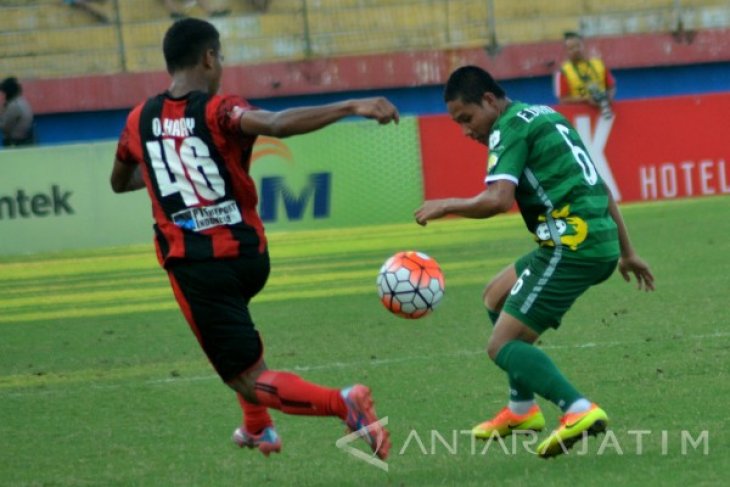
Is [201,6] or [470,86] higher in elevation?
[201,6]

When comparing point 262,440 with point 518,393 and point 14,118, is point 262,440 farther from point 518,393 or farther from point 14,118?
point 14,118

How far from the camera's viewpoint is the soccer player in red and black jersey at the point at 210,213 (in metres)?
6.00

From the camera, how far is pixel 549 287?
21.1 feet

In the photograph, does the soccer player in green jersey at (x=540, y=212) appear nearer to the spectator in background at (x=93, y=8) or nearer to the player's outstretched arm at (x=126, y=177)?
the player's outstretched arm at (x=126, y=177)

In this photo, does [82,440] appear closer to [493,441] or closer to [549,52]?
[493,441]

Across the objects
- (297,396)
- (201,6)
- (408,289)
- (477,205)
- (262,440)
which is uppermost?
(201,6)

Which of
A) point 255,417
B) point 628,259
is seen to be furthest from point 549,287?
point 255,417

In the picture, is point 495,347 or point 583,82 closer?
point 495,347

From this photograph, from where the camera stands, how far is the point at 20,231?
1900cm

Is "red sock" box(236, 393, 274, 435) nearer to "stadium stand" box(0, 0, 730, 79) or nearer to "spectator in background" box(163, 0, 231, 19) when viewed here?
"stadium stand" box(0, 0, 730, 79)

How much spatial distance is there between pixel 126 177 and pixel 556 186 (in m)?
1.85

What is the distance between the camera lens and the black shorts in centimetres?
608

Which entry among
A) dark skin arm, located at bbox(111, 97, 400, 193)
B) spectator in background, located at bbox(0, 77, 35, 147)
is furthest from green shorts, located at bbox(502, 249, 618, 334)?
spectator in background, located at bbox(0, 77, 35, 147)

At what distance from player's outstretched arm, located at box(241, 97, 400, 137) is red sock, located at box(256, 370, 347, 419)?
0.99 m
